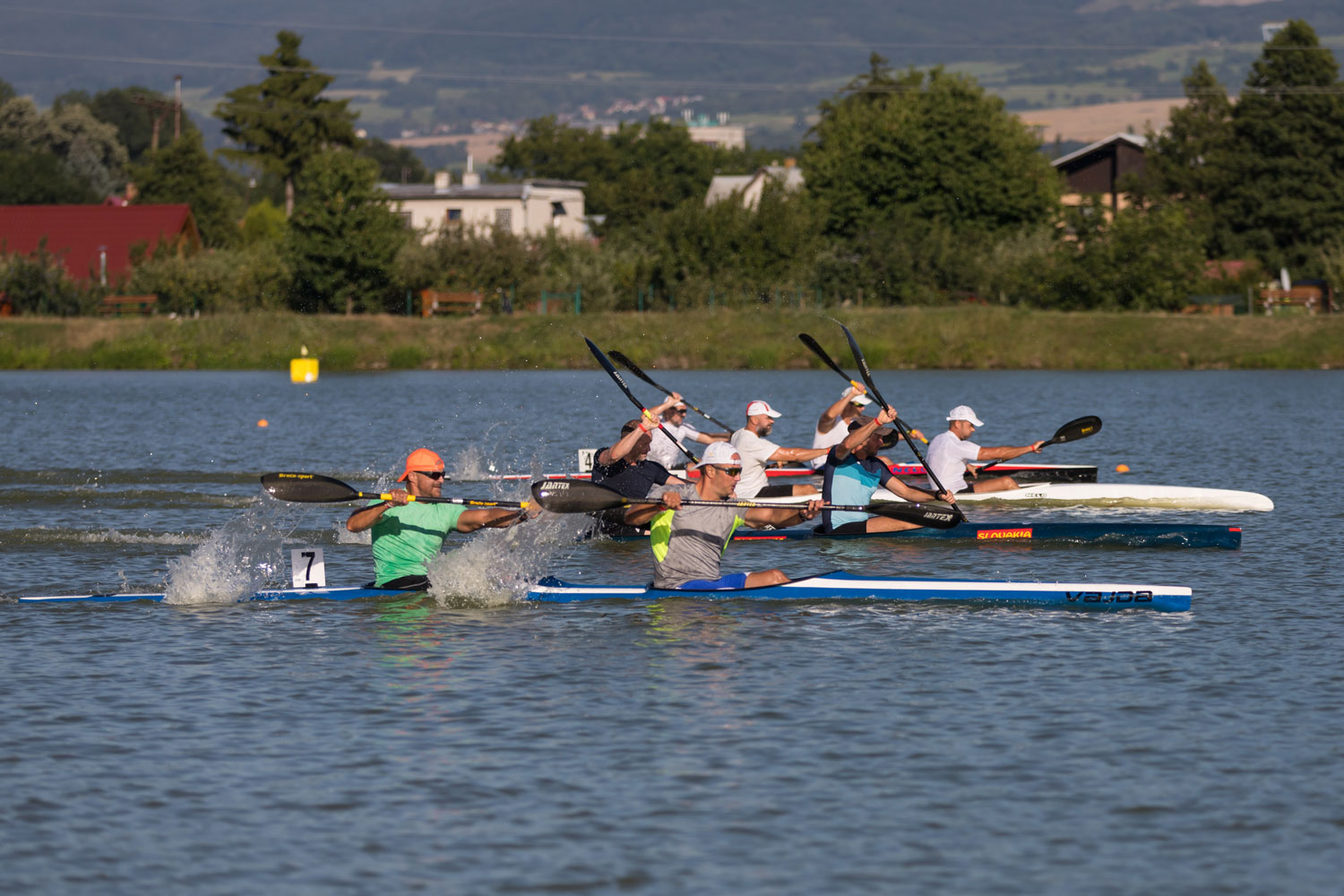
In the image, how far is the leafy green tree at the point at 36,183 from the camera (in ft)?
309

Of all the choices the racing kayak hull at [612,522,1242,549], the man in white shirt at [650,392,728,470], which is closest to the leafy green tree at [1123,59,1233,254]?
the man in white shirt at [650,392,728,470]

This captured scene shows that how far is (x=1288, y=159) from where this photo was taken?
7425 cm

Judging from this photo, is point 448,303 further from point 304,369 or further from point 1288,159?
point 1288,159

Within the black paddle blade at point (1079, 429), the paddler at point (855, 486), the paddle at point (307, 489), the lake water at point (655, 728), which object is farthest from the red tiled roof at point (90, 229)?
the paddle at point (307, 489)

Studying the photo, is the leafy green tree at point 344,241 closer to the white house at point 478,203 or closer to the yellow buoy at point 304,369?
the yellow buoy at point 304,369

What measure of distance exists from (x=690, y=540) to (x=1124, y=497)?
9859 millimetres

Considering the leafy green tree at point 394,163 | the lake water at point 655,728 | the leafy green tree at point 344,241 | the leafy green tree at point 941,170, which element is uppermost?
the leafy green tree at point 394,163

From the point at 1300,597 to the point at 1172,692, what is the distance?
4226 millimetres

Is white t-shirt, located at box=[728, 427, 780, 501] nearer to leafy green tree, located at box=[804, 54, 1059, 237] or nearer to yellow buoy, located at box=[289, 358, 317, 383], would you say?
yellow buoy, located at box=[289, 358, 317, 383]

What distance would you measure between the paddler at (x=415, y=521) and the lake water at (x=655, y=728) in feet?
0.91

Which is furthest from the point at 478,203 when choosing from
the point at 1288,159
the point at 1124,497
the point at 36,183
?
the point at 1124,497

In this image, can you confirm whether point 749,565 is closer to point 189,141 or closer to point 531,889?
point 531,889

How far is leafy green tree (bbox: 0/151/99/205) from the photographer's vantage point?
94.2 meters

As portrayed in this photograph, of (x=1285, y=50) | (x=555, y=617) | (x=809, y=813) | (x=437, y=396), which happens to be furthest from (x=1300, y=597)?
(x=1285, y=50)
